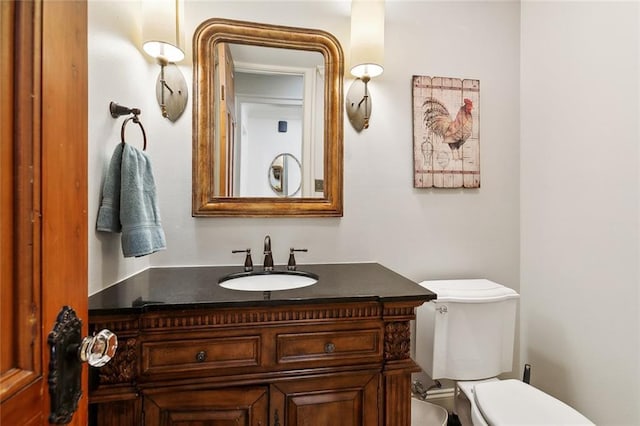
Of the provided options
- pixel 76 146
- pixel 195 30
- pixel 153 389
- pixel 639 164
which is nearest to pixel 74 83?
pixel 76 146

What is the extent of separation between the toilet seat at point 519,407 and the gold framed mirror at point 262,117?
3.33 ft

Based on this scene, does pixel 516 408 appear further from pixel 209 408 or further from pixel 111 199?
pixel 111 199

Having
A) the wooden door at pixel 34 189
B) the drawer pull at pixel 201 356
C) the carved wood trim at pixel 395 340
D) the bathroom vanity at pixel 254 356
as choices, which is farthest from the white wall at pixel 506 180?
the wooden door at pixel 34 189

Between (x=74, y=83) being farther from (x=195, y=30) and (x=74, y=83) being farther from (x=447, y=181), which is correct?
(x=447, y=181)

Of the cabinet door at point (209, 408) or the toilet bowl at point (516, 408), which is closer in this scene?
the cabinet door at point (209, 408)

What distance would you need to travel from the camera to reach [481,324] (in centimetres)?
152

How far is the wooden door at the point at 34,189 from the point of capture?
1.28ft

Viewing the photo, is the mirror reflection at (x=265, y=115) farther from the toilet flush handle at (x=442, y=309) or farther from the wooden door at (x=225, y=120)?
Result: the toilet flush handle at (x=442, y=309)

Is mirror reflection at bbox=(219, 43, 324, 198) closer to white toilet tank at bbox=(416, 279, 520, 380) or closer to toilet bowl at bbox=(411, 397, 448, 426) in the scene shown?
white toilet tank at bbox=(416, 279, 520, 380)

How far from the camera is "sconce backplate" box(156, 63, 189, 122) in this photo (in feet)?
4.87

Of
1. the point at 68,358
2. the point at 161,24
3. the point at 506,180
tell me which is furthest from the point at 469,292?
the point at 161,24

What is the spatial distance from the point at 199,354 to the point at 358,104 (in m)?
1.32

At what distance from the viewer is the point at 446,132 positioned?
178 cm

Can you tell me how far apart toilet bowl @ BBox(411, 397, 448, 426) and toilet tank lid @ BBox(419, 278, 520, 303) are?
1.90 ft
